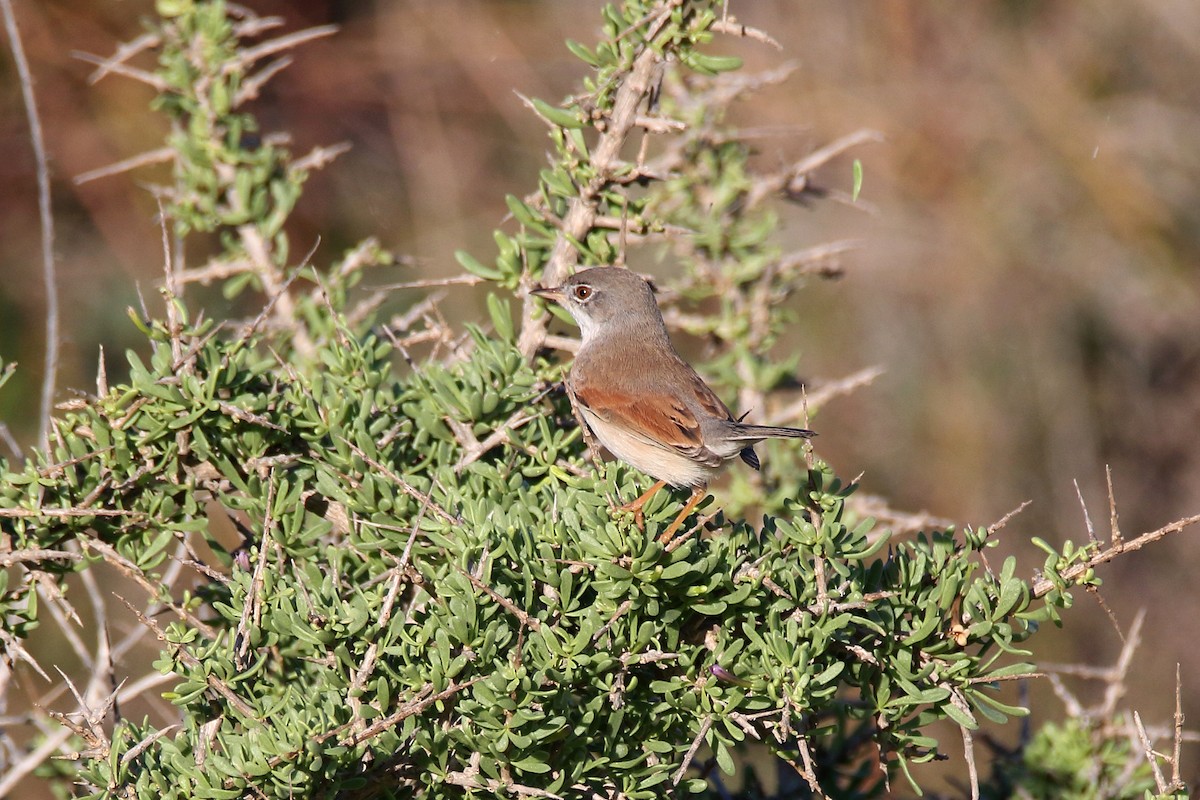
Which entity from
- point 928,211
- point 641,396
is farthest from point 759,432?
point 928,211

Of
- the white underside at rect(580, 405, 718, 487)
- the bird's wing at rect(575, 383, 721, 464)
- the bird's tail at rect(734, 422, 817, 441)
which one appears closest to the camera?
the bird's tail at rect(734, 422, 817, 441)

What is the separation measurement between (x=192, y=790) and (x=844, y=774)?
167 cm

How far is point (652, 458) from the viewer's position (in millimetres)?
3783

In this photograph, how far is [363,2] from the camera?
28.8 feet

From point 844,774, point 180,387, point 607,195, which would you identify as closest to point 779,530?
point 844,774

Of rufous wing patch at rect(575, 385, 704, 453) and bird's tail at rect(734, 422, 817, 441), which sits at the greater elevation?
bird's tail at rect(734, 422, 817, 441)

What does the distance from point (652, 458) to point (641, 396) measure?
11.2 inches

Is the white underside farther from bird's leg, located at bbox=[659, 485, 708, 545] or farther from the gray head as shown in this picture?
the gray head

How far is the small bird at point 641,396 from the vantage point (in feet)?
11.6

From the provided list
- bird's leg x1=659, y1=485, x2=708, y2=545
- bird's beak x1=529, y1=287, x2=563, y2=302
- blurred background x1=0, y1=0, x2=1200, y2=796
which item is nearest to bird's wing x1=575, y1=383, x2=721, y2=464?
bird's leg x1=659, y1=485, x2=708, y2=545

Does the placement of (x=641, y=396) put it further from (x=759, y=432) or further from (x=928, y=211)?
(x=928, y=211)

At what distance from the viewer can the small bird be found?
3523 mm

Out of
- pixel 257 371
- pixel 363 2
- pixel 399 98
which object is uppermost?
pixel 257 371

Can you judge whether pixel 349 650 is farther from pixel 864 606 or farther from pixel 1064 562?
pixel 1064 562
